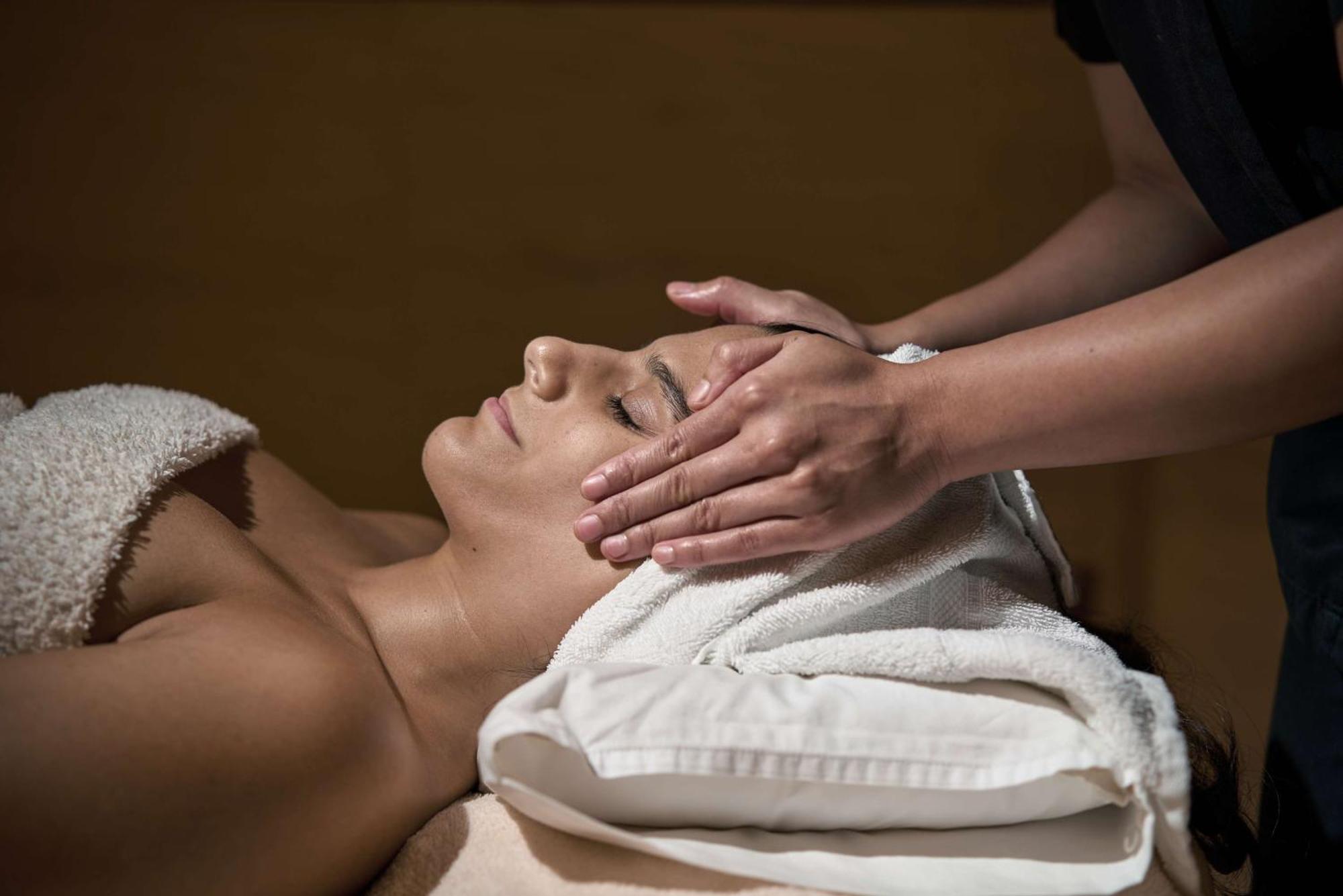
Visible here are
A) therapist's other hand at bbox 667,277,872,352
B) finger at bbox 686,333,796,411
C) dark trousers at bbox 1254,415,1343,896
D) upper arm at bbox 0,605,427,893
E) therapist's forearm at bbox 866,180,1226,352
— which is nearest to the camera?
upper arm at bbox 0,605,427,893

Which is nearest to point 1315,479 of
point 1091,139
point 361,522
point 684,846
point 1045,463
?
point 1045,463

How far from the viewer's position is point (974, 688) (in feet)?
2.98

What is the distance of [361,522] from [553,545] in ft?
1.54

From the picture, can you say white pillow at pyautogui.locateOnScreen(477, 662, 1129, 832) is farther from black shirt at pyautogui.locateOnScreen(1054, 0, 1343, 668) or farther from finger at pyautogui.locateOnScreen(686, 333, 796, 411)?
black shirt at pyautogui.locateOnScreen(1054, 0, 1343, 668)

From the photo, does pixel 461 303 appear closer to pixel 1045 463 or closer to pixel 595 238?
pixel 595 238

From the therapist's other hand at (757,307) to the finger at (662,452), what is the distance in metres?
0.32

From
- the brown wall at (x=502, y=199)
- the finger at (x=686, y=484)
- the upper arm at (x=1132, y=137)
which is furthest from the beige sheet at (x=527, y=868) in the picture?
the brown wall at (x=502, y=199)

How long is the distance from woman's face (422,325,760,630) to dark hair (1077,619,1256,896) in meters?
0.54

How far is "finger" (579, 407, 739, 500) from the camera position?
36.1 inches

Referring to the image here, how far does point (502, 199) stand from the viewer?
202 centimetres

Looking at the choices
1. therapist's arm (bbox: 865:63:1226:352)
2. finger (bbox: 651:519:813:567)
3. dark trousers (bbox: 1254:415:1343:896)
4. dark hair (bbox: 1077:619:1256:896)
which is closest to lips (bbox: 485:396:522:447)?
finger (bbox: 651:519:813:567)

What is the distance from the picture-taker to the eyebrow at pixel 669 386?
1.07 m

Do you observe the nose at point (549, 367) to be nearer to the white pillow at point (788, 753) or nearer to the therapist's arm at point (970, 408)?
the therapist's arm at point (970, 408)

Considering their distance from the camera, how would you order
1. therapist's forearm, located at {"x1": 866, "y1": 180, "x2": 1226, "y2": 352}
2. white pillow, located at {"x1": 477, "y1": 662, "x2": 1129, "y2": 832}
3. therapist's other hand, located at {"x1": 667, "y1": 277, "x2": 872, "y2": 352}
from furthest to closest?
therapist's forearm, located at {"x1": 866, "y1": 180, "x2": 1226, "y2": 352} < therapist's other hand, located at {"x1": 667, "y1": 277, "x2": 872, "y2": 352} < white pillow, located at {"x1": 477, "y1": 662, "x2": 1129, "y2": 832}
